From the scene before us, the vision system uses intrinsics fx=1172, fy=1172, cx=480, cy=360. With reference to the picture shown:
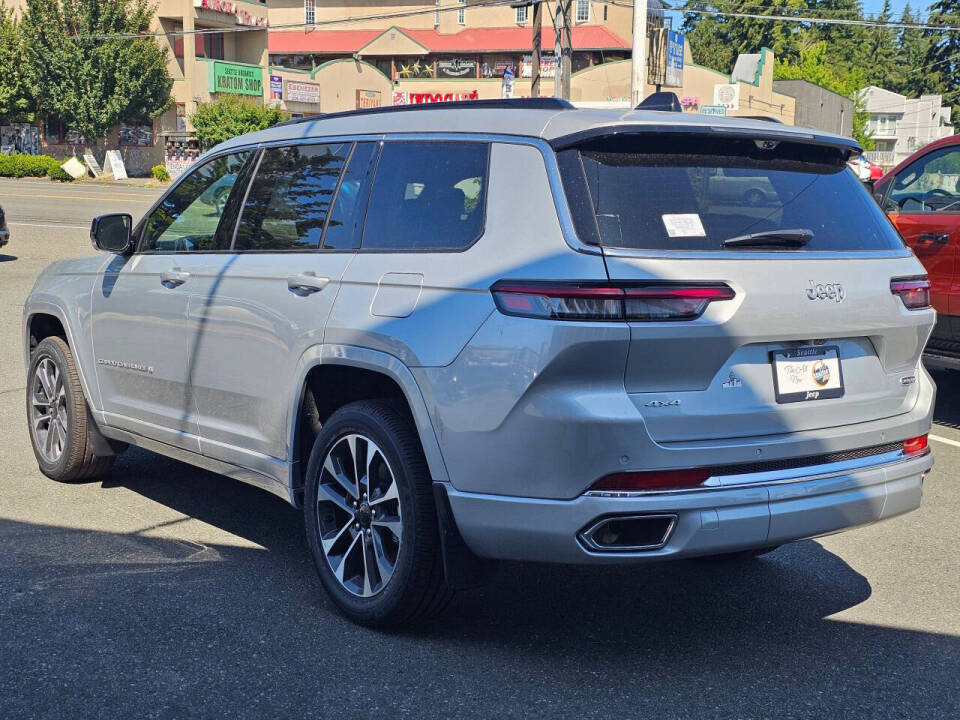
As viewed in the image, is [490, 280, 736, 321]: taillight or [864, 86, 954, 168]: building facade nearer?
[490, 280, 736, 321]: taillight

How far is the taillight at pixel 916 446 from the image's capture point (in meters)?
4.43

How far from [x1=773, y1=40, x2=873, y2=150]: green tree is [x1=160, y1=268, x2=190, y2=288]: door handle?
94.8 metres

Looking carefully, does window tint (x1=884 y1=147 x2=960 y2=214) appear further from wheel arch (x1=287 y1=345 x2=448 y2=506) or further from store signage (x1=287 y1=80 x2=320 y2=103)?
store signage (x1=287 y1=80 x2=320 y2=103)

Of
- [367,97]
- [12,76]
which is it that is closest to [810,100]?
[367,97]

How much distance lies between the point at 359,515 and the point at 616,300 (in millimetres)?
1414

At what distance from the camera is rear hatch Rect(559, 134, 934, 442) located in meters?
3.77

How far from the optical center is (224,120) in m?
51.7

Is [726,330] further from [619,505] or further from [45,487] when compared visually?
[45,487]

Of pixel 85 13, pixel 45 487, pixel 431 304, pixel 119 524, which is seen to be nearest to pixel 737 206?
pixel 431 304

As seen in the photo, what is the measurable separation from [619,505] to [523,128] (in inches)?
54.4

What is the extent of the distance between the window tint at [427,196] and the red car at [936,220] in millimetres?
4967

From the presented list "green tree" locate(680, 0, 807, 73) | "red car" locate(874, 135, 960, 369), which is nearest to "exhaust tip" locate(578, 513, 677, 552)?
"red car" locate(874, 135, 960, 369)

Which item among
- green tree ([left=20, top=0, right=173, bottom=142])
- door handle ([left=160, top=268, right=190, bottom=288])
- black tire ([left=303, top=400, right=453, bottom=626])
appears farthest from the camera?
green tree ([left=20, top=0, right=173, bottom=142])

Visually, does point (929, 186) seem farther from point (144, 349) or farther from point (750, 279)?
point (144, 349)
